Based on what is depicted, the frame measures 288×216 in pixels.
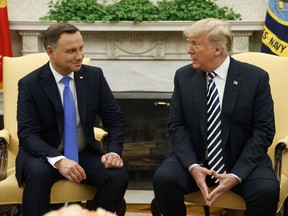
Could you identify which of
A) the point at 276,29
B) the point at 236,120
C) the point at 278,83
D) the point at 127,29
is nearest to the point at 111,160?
the point at 236,120

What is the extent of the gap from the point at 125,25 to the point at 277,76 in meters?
2.14

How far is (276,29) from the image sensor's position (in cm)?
523

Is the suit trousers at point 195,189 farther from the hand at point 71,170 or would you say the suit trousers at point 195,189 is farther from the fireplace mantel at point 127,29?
the fireplace mantel at point 127,29

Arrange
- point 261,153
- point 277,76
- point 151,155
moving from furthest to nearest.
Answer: point 151,155 → point 277,76 → point 261,153

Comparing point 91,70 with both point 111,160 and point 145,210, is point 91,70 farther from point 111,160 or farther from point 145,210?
point 145,210

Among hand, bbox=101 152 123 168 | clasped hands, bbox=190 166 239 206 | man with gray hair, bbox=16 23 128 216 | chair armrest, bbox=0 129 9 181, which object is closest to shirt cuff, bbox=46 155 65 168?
man with gray hair, bbox=16 23 128 216

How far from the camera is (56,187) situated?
316cm

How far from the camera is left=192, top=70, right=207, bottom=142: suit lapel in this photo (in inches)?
125

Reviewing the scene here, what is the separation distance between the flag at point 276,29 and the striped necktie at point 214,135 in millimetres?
2098

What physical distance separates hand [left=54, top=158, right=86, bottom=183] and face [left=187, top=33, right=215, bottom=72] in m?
0.78

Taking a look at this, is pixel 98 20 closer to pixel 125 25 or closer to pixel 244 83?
pixel 125 25

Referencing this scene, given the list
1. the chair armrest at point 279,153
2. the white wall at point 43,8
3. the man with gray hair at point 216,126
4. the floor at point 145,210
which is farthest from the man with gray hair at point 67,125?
the white wall at point 43,8

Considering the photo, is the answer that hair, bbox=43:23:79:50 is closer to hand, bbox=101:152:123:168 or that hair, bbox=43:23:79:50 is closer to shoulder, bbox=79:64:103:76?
shoulder, bbox=79:64:103:76

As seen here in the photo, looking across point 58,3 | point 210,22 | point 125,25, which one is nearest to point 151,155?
point 125,25
